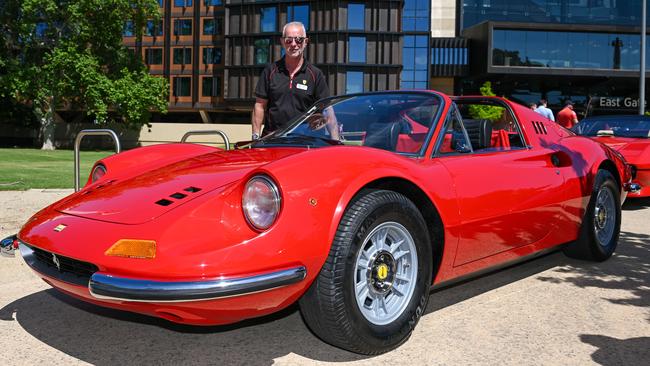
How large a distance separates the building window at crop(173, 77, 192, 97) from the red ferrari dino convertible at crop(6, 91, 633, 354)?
45578mm

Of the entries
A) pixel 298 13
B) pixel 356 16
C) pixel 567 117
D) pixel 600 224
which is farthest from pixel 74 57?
pixel 600 224

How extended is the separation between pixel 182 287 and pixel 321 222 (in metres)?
0.61

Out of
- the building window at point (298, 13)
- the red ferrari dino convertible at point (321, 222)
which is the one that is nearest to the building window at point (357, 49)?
the building window at point (298, 13)

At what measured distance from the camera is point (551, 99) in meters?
44.1

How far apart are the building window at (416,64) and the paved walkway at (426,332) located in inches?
1665

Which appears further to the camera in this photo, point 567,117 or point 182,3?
point 182,3

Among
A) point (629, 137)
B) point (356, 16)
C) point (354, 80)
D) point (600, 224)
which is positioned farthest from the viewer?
point (354, 80)

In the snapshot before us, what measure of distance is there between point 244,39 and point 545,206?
1640 inches

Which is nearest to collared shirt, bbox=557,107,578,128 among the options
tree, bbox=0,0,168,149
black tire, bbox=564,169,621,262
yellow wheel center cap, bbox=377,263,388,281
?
black tire, bbox=564,169,621,262

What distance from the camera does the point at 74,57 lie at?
108 ft

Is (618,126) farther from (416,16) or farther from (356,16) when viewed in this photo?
(416,16)

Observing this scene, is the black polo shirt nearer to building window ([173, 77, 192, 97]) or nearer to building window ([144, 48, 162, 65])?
building window ([173, 77, 192, 97])

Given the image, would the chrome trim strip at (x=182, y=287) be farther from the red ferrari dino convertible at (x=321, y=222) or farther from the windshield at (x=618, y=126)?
the windshield at (x=618, y=126)

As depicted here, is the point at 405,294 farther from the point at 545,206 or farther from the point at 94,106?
the point at 94,106
